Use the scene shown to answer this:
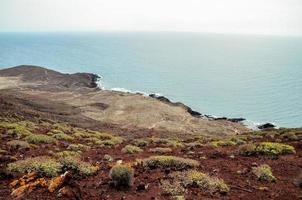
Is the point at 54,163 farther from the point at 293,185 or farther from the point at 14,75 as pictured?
the point at 14,75

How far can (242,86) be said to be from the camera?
129625 millimetres

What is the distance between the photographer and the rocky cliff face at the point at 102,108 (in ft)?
205

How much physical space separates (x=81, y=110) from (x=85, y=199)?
220ft

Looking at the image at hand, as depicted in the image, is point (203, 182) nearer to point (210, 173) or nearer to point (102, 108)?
point (210, 173)

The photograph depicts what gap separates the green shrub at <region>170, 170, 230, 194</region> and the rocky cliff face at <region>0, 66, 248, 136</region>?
41481mm

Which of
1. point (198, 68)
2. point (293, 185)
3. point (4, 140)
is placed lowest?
point (198, 68)

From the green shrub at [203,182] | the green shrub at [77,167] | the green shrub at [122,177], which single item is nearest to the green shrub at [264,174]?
the green shrub at [203,182]

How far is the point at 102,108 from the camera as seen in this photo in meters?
80.6

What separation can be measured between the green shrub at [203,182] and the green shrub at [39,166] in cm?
442

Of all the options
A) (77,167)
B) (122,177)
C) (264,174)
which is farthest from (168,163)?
(264,174)

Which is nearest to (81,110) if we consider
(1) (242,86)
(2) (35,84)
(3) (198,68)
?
(2) (35,84)

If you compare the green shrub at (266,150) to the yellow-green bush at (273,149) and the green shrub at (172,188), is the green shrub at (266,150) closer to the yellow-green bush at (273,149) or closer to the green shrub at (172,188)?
the yellow-green bush at (273,149)

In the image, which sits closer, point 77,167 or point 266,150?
point 77,167

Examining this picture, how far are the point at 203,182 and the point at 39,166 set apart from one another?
6.21 meters
